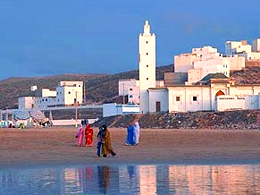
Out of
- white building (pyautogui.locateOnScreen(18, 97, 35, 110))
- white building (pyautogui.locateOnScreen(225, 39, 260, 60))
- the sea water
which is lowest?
the sea water

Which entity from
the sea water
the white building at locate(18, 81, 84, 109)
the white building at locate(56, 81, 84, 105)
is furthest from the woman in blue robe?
the white building at locate(56, 81, 84, 105)

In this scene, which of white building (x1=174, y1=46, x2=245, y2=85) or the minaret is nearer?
the minaret

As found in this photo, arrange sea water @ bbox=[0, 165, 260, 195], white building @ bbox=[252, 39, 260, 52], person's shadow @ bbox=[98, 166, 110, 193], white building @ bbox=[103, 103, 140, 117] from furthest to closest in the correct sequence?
white building @ bbox=[252, 39, 260, 52] → white building @ bbox=[103, 103, 140, 117] → person's shadow @ bbox=[98, 166, 110, 193] → sea water @ bbox=[0, 165, 260, 195]

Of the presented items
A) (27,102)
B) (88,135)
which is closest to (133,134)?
(88,135)

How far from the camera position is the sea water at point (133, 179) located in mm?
13008

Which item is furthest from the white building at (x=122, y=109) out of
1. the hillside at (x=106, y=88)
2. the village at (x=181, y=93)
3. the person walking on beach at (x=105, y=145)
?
Result: the person walking on beach at (x=105, y=145)

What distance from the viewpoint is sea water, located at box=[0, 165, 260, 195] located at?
512 inches

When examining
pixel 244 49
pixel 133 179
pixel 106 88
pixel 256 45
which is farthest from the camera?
pixel 106 88

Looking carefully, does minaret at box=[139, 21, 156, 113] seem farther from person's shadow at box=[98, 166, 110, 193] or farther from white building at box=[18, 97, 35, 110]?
person's shadow at box=[98, 166, 110, 193]

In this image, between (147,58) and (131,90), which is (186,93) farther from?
(131,90)

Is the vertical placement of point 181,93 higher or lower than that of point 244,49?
lower

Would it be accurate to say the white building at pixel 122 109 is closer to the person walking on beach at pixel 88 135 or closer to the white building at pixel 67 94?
the white building at pixel 67 94

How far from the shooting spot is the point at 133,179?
15.3m

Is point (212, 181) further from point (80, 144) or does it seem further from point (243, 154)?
point (80, 144)
